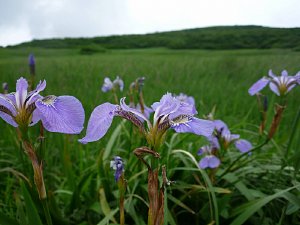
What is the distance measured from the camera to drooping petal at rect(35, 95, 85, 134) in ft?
3.52

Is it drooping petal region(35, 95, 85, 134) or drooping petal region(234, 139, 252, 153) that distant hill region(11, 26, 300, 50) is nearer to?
drooping petal region(234, 139, 252, 153)

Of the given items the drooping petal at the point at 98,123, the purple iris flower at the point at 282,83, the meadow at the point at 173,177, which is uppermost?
the drooping petal at the point at 98,123

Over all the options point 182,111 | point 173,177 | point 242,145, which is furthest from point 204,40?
point 182,111

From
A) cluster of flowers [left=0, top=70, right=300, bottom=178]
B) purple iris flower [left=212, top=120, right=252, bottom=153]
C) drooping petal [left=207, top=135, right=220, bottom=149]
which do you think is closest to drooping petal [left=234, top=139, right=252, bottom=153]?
purple iris flower [left=212, top=120, right=252, bottom=153]

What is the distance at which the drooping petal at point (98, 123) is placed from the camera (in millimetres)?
1060

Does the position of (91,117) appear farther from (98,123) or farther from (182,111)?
(182,111)

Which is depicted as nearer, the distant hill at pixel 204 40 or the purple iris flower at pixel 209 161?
the purple iris flower at pixel 209 161

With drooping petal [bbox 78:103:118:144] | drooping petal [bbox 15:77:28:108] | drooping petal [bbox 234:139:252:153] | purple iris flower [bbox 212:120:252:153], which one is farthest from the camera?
drooping petal [bbox 234:139:252:153]

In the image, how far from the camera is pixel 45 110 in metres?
1.11

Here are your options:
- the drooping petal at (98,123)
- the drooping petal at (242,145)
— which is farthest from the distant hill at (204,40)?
the drooping petal at (98,123)

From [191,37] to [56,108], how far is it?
222 inches

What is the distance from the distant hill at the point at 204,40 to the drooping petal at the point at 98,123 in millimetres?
1355

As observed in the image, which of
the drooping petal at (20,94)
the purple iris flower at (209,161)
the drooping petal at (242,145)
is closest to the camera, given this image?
the drooping petal at (20,94)

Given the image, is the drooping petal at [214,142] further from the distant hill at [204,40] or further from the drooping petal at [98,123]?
the drooping petal at [98,123]
